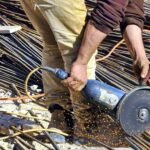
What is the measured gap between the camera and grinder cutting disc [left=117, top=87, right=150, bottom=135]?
3646 mm

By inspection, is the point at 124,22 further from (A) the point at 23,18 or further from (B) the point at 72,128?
(A) the point at 23,18

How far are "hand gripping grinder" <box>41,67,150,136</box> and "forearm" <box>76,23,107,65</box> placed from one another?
8.1 inches

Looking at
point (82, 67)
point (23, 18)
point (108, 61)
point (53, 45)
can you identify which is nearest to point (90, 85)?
point (82, 67)

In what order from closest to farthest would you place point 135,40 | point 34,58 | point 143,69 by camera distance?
point 143,69 < point 135,40 < point 34,58

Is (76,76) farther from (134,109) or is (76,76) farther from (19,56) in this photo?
(19,56)

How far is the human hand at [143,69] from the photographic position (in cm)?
370

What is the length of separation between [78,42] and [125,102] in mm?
557

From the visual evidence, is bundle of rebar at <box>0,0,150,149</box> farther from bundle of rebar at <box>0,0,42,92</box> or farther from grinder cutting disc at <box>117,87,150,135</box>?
grinder cutting disc at <box>117,87,150,135</box>

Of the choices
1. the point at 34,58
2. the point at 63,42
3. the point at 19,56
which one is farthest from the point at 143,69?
the point at 19,56

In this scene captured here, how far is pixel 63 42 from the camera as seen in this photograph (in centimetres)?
389

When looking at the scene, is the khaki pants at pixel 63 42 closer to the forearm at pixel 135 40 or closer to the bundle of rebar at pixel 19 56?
the forearm at pixel 135 40

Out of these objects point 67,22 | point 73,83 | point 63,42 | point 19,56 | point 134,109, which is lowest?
point 19,56

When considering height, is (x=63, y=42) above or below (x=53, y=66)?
above

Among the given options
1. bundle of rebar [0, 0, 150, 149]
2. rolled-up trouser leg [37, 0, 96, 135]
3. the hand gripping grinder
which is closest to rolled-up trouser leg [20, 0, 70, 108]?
rolled-up trouser leg [37, 0, 96, 135]
